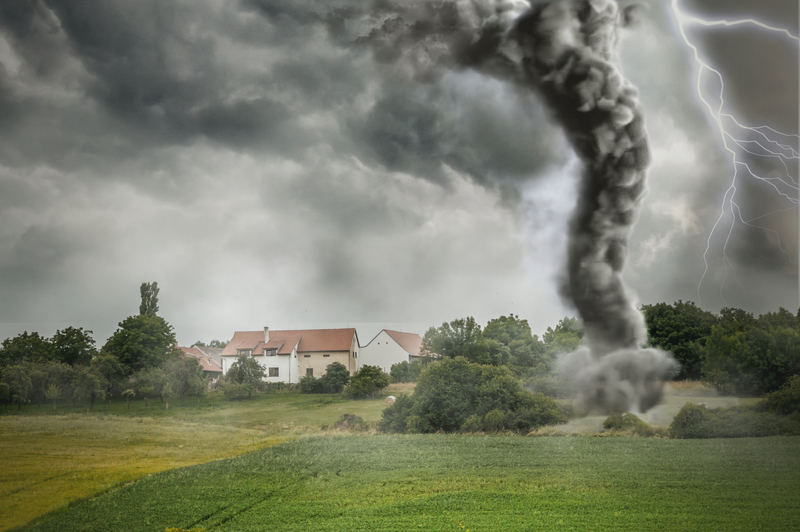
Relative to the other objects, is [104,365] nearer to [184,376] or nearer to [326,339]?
[184,376]

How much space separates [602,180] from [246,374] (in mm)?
23884

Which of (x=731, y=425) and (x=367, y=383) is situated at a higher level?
(x=367, y=383)

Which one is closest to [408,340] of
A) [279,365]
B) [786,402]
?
[279,365]

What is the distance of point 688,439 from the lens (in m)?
16.9

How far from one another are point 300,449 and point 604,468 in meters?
9.87

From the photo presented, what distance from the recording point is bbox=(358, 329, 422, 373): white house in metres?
36.9

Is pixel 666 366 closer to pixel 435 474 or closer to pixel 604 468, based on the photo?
pixel 604 468

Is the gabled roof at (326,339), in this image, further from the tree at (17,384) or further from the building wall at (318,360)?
the tree at (17,384)

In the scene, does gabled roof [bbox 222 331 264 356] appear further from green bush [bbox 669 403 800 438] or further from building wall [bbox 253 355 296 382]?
green bush [bbox 669 403 800 438]

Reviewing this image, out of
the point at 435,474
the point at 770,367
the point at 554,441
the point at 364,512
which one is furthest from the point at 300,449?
the point at 770,367

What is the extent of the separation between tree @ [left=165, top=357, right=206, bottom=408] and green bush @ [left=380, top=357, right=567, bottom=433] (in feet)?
40.4

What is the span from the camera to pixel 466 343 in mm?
26328

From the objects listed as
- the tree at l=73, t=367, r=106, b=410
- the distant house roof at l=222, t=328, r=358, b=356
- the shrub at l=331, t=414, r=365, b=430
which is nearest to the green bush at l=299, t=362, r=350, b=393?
the distant house roof at l=222, t=328, r=358, b=356

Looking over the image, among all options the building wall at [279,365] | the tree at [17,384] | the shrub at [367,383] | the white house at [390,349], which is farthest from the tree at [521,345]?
the tree at [17,384]
